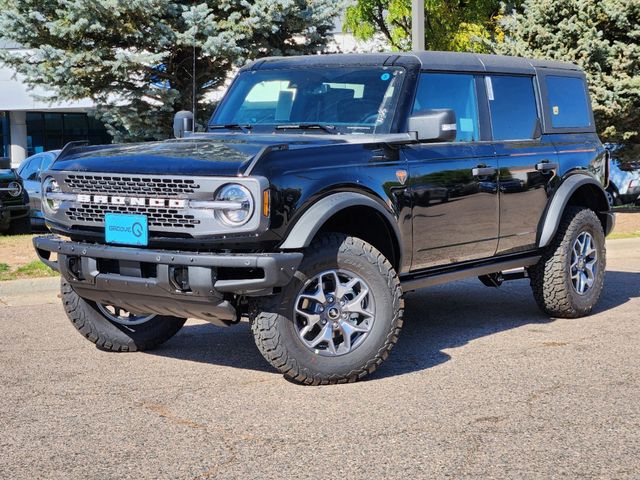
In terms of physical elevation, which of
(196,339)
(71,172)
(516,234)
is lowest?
(196,339)

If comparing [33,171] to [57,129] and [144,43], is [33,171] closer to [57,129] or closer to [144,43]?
[144,43]

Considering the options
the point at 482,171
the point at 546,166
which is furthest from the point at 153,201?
the point at 546,166

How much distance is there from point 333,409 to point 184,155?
1.65 m

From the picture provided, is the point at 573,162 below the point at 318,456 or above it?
above

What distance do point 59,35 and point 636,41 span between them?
9285 millimetres

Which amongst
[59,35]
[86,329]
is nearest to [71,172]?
[86,329]

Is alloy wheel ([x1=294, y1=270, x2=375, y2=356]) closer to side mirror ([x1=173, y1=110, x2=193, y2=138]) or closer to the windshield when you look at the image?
the windshield

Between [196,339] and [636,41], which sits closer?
[196,339]

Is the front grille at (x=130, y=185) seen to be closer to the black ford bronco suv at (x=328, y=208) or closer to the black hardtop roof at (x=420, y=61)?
the black ford bronco suv at (x=328, y=208)

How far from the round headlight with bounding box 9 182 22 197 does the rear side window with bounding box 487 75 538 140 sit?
10.0m

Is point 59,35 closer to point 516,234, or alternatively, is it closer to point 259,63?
point 259,63

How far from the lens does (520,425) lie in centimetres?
505

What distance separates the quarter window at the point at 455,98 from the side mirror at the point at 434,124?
35cm

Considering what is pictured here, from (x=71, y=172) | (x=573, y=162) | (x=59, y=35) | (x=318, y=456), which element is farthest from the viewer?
(x=59, y=35)
